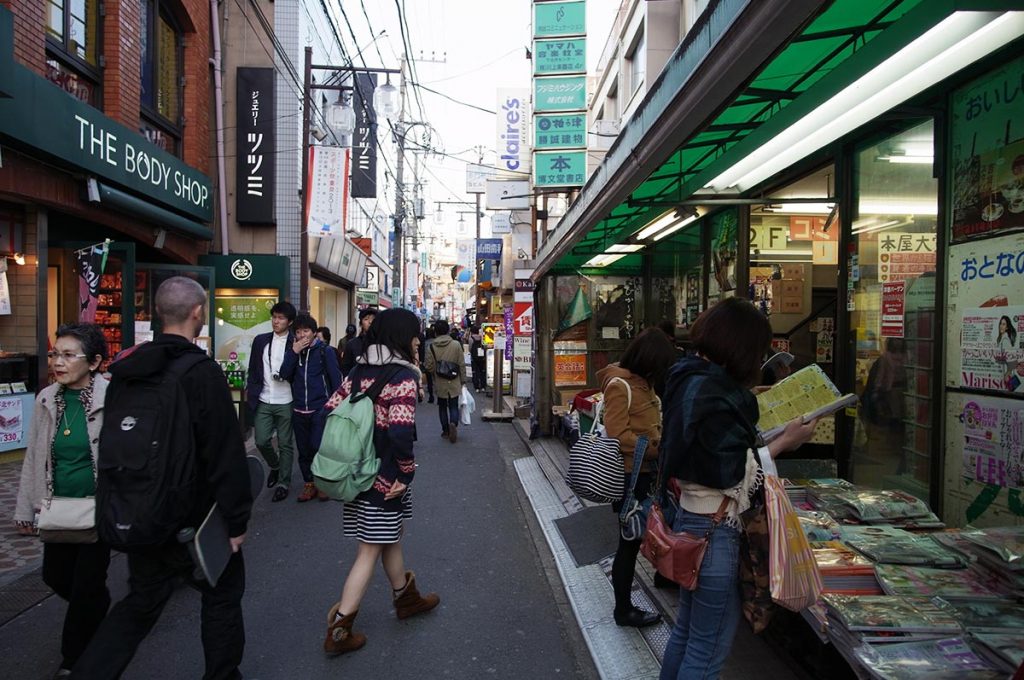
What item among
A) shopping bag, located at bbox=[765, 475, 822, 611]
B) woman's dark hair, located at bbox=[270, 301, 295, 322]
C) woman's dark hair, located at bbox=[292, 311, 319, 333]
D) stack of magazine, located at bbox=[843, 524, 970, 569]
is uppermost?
woman's dark hair, located at bbox=[270, 301, 295, 322]

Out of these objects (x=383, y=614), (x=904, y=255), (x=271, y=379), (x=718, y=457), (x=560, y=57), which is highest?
(x=560, y=57)

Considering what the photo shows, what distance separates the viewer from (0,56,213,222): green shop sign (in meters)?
6.93

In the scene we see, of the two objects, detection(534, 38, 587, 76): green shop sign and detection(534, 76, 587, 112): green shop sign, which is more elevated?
detection(534, 38, 587, 76): green shop sign

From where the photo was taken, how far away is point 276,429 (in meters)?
7.03

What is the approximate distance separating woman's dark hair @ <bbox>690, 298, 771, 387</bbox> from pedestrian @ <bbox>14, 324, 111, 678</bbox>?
9.35 ft

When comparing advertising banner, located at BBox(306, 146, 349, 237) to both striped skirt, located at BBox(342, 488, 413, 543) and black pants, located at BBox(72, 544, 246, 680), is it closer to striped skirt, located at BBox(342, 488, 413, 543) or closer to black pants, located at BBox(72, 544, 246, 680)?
striped skirt, located at BBox(342, 488, 413, 543)

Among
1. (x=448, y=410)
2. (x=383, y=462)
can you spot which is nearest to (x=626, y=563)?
(x=383, y=462)

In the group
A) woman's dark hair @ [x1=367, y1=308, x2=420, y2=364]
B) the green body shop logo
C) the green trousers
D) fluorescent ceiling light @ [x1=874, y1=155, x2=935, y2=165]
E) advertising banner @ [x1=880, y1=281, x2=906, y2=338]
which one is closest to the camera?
woman's dark hair @ [x1=367, y1=308, x2=420, y2=364]

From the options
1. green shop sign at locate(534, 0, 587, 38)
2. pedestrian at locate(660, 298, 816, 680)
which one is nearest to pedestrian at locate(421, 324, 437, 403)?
green shop sign at locate(534, 0, 587, 38)

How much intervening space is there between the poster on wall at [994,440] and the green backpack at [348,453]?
3.40 metres

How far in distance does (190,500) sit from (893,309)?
452 cm

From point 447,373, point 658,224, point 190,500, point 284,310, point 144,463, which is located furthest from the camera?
point 447,373

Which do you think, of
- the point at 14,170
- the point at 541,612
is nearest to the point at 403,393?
the point at 541,612

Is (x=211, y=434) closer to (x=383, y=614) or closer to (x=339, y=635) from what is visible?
(x=339, y=635)
